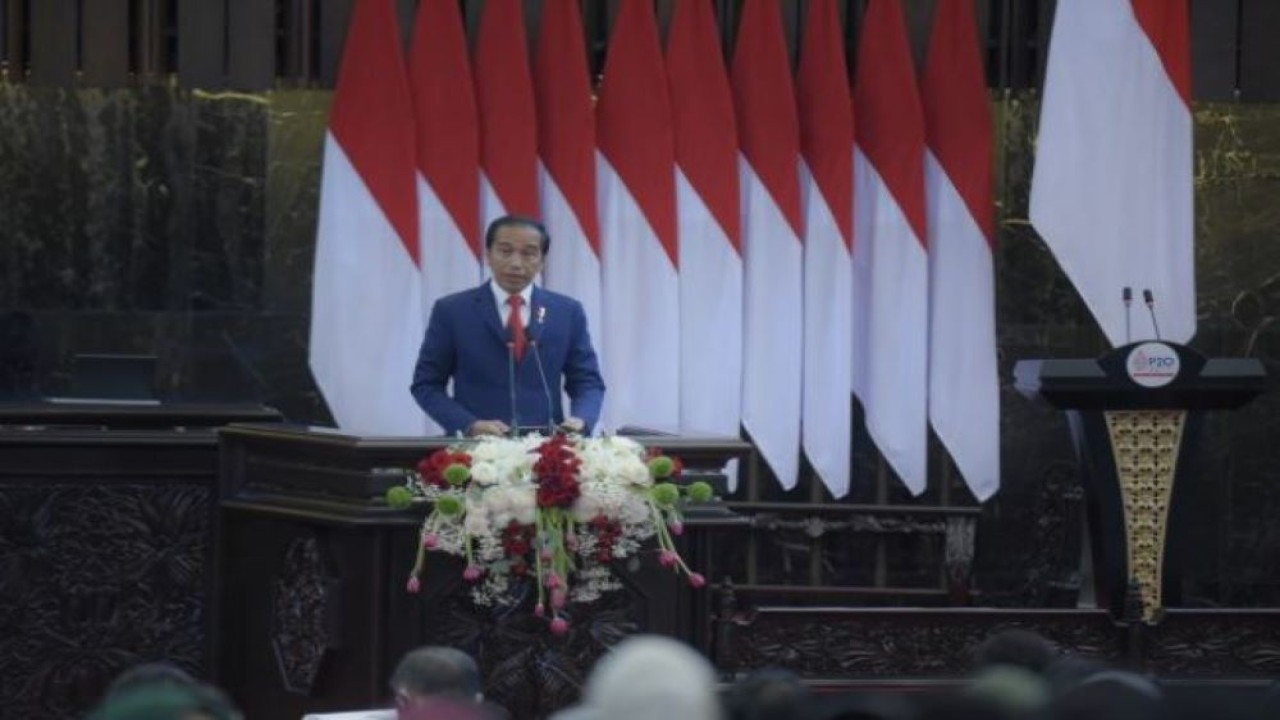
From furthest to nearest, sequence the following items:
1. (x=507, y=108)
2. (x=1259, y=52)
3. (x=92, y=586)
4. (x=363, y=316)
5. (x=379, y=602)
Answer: (x=1259, y=52) < (x=507, y=108) < (x=363, y=316) < (x=92, y=586) < (x=379, y=602)

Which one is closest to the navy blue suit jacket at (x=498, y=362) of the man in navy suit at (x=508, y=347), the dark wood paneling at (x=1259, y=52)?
the man in navy suit at (x=508, y=347)

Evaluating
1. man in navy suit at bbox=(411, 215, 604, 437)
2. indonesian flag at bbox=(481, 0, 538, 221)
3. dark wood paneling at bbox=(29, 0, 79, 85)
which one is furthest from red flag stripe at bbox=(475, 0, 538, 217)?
man in navy suit at bbox=(411, 215, 604, 437)

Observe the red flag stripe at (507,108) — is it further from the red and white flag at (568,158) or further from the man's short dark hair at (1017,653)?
the man's short dark hair at (1017,653)

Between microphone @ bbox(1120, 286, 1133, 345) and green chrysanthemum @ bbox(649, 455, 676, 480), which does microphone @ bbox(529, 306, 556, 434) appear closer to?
green chrysanthemum @ bbox(649, 455, 676, 480)

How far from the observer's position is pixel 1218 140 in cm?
1002

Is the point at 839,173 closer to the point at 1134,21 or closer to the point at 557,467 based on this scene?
the point at 1134,21

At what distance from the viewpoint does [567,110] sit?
9242 mm

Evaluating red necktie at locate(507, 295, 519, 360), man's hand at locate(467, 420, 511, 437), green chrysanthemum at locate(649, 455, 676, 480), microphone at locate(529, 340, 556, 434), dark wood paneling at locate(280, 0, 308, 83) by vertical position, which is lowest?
green chrysanthemum at locate(649, 455, 676, 480)

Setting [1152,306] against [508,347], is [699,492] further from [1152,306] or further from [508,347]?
[1152,306]

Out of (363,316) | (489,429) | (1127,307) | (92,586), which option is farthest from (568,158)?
(489,429)

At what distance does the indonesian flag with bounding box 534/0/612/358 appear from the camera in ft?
30.1

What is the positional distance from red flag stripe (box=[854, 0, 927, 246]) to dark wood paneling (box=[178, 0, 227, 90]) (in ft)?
7.65

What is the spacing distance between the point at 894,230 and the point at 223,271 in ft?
8.38

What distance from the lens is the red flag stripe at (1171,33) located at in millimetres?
9133
